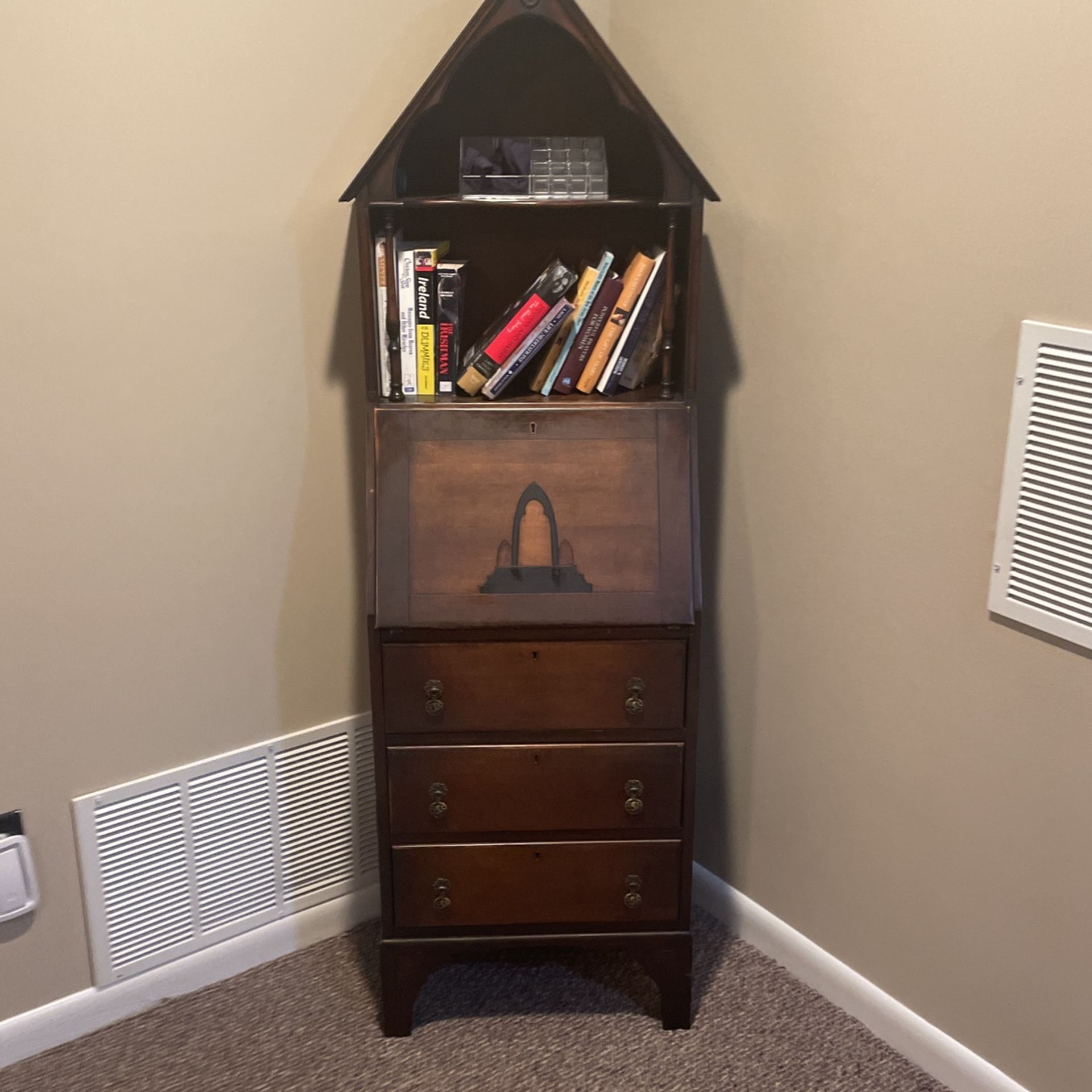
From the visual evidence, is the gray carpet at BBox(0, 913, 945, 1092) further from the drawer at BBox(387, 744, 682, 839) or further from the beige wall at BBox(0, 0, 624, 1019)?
the drawer at BBox(387, 744, 682, 839)

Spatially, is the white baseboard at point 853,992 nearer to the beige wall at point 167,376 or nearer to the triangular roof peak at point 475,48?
the beige wall at point 167,376

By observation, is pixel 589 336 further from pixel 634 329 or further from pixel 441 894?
pixel 441 894

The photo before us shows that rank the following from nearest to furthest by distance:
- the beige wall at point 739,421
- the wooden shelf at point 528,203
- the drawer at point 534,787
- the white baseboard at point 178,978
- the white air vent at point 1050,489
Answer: the white air vent at point 1050,489, the beige wall at point 739,421, the wooden shelf at point 528,203, the drawer at point 534,787, the white baseboard at point 178,978

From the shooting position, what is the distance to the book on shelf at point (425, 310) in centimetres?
158

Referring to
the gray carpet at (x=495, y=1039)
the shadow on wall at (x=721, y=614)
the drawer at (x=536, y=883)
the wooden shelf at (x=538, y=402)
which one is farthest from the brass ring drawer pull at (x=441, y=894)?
the wooden shelf at (x=538, y=402)

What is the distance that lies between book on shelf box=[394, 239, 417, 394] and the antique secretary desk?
0.05 ft

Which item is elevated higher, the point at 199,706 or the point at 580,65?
the point at 580,65

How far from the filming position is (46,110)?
57.2 inches

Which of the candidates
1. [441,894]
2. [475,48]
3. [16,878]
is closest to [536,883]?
[441,894]

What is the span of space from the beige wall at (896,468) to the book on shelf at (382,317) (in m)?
0.56

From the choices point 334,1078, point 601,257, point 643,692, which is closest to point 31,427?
point 601,257

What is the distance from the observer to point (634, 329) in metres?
1.65

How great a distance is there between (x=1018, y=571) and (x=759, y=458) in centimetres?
49

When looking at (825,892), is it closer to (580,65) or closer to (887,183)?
(887,183)
